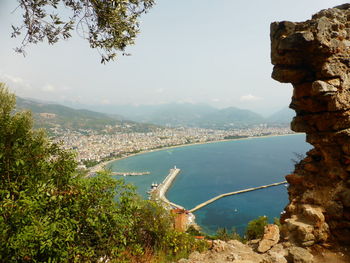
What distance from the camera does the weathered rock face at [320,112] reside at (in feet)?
21.9

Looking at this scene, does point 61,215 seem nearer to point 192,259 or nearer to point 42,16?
point 192,259

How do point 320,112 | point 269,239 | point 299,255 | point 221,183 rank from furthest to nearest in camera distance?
point 221,183 → point 320,112 → point 269,239 → point 299,255

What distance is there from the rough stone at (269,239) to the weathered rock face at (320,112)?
33 centimetres

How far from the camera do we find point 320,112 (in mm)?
7367

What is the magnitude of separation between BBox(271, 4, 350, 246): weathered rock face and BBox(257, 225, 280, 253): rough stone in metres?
0.33

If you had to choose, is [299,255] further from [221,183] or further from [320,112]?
[221,183]

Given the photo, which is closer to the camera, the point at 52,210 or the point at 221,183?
the point at 52,210

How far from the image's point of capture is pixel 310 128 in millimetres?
7781

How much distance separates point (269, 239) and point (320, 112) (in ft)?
15.1

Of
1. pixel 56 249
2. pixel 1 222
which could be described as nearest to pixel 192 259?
pixel 56 249

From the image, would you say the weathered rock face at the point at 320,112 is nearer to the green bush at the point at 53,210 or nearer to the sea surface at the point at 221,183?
the green bush at the point at 53,210

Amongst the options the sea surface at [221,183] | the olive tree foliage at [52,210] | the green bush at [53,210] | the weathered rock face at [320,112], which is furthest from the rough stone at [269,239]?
the sea surface at [221,183]

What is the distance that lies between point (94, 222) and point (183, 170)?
3367 inches

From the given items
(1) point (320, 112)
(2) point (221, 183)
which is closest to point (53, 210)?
(1) point (320, 112)
